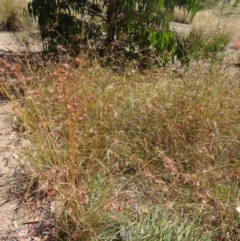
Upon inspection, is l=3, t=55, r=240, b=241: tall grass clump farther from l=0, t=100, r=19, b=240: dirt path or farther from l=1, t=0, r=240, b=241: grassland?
l=0, t=100, r=19, b=240: dirt path

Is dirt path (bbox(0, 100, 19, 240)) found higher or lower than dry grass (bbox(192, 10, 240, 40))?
higher

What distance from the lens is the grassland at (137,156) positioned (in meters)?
1.80

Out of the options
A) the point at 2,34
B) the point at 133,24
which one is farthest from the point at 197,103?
the point at 2,34

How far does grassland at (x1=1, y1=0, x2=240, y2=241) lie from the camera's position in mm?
1804

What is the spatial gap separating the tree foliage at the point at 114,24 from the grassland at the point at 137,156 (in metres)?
0.78

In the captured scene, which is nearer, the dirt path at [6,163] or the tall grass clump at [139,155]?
the tall grass clump at [139,155]

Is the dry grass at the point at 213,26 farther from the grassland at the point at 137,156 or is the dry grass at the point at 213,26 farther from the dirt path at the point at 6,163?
the dirt path at the point at 6,163

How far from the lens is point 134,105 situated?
2.66 metres

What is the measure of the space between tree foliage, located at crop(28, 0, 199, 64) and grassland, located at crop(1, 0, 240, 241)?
78cm

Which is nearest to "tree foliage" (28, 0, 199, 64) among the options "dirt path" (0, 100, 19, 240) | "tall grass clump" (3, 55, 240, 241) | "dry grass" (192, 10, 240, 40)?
"tall grass clump" (3, 55, 240, 241)

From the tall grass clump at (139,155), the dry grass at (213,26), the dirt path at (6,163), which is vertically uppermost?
the tall grass clump at (139,155)

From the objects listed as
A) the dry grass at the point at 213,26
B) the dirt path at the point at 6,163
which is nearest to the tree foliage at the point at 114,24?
the dirt path at the point at 6,163

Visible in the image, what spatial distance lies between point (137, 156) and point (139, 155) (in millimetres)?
181

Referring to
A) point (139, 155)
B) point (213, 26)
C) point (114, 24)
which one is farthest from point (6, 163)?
point (213, 26)
